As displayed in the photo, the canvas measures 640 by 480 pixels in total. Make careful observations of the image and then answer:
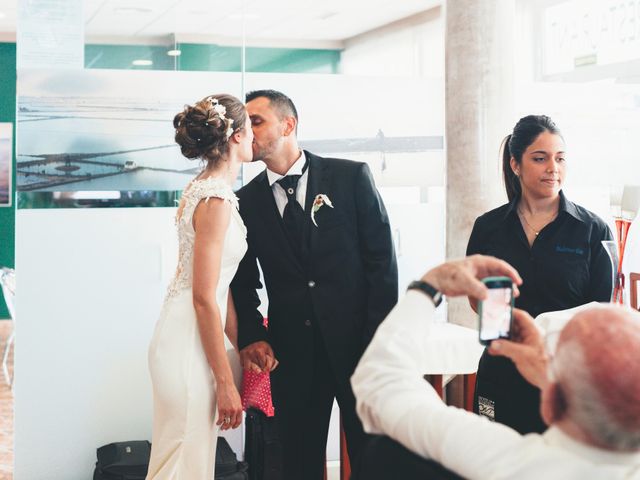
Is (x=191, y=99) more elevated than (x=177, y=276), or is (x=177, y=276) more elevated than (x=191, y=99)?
(x=191, y=99)

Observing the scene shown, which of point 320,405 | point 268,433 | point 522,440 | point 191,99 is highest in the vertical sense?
point 191,99

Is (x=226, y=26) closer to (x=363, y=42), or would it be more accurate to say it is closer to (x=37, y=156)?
(x=363, y=42)

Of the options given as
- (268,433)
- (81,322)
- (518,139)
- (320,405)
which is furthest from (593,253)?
(81,322)

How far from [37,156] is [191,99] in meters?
0.76

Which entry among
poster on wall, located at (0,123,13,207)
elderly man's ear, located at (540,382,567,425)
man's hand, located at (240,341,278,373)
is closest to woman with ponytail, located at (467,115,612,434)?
man's hand, located at (240,341,278,373)

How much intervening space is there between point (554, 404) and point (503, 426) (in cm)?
11

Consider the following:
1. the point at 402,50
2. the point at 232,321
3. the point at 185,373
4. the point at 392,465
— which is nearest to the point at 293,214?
the point at 232,321

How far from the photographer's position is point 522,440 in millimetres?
1305

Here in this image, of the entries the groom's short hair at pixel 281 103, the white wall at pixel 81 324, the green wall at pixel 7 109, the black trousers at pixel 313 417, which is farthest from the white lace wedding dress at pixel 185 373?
the green wall at pixel 7 109

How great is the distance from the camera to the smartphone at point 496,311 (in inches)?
58.5

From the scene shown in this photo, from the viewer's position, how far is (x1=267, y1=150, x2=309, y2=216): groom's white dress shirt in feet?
9.26

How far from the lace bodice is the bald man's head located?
5.11ft

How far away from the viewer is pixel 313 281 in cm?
274

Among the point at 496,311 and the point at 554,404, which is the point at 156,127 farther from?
the point at 554,404
